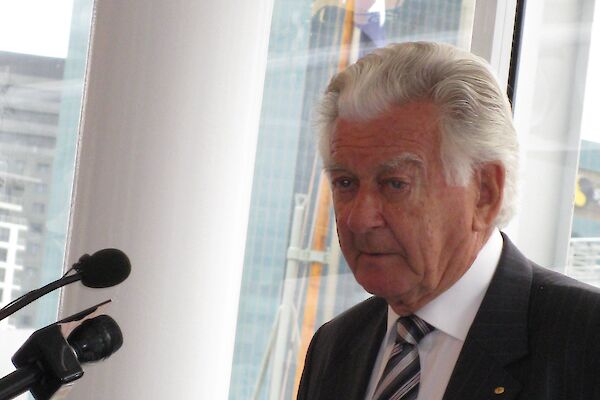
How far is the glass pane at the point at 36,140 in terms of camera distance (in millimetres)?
3922

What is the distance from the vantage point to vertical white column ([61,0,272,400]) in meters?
2.86

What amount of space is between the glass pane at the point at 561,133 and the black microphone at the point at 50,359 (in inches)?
76.4

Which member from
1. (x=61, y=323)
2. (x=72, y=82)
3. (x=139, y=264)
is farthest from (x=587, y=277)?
(x=72, y=82)

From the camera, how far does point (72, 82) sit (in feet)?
13.0

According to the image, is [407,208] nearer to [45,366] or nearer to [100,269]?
[100,269]

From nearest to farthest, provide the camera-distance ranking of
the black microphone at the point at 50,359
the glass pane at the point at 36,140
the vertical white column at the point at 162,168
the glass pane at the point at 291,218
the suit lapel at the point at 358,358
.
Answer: the black microphone at the point at 50,359 < the suit lapel at the point at 358,358 < the vertical white column at the point at 162,168 < the glass pane at the point at 291,218 < the glass pane at the point at 36,140

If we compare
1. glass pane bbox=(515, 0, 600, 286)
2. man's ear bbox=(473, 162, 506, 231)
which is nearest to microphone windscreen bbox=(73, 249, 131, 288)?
man's ear bbox=(473, 162, 506, 231)

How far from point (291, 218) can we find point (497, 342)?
1.91 m

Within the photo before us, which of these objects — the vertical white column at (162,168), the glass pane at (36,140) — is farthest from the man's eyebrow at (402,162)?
the glass pane at (36,140)

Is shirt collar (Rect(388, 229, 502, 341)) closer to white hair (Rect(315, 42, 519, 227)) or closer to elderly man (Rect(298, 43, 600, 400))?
elderly man (Rect(298, 43, 600, 400))

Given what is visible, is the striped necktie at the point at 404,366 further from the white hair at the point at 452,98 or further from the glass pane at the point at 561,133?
the glass pane at the point at 561,133

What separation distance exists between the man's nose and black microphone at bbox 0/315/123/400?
0.63 meters

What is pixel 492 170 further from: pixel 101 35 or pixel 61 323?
pixel 101 35

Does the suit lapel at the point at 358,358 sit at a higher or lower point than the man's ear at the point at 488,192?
lower
